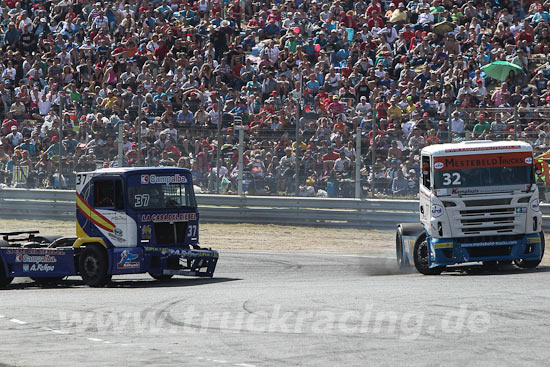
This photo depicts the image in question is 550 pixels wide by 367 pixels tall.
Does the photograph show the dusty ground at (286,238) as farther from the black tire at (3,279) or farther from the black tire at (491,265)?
the black tire at (3,279)

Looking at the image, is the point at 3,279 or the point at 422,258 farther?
the point at 422,258

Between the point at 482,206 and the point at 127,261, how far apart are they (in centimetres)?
543

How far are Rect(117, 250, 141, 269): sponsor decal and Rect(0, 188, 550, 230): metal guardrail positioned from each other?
8874 millimetres

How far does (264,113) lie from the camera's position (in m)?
24.6

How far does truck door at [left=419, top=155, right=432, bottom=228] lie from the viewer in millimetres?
15633

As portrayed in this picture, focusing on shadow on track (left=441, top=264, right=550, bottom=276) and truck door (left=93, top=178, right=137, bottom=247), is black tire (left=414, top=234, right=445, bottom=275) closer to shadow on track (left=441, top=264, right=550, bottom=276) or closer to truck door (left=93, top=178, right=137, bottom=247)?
shadow on track (left=441, top=264, right=550, bottom=276)

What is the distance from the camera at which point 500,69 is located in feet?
79.7

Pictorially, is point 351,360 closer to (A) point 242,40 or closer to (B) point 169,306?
(B) point 169,306

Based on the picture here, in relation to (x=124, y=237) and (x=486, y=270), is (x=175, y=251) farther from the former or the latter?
(x=486, y=270)

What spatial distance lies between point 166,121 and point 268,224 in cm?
361

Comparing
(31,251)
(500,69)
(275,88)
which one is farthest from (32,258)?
(500,69)

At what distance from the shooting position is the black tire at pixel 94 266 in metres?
15.0

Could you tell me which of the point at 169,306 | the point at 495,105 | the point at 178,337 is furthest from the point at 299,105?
the point at 178,337

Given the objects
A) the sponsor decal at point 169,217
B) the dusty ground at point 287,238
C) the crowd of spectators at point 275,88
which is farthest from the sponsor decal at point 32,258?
the crowd of spectators at point 275,88
